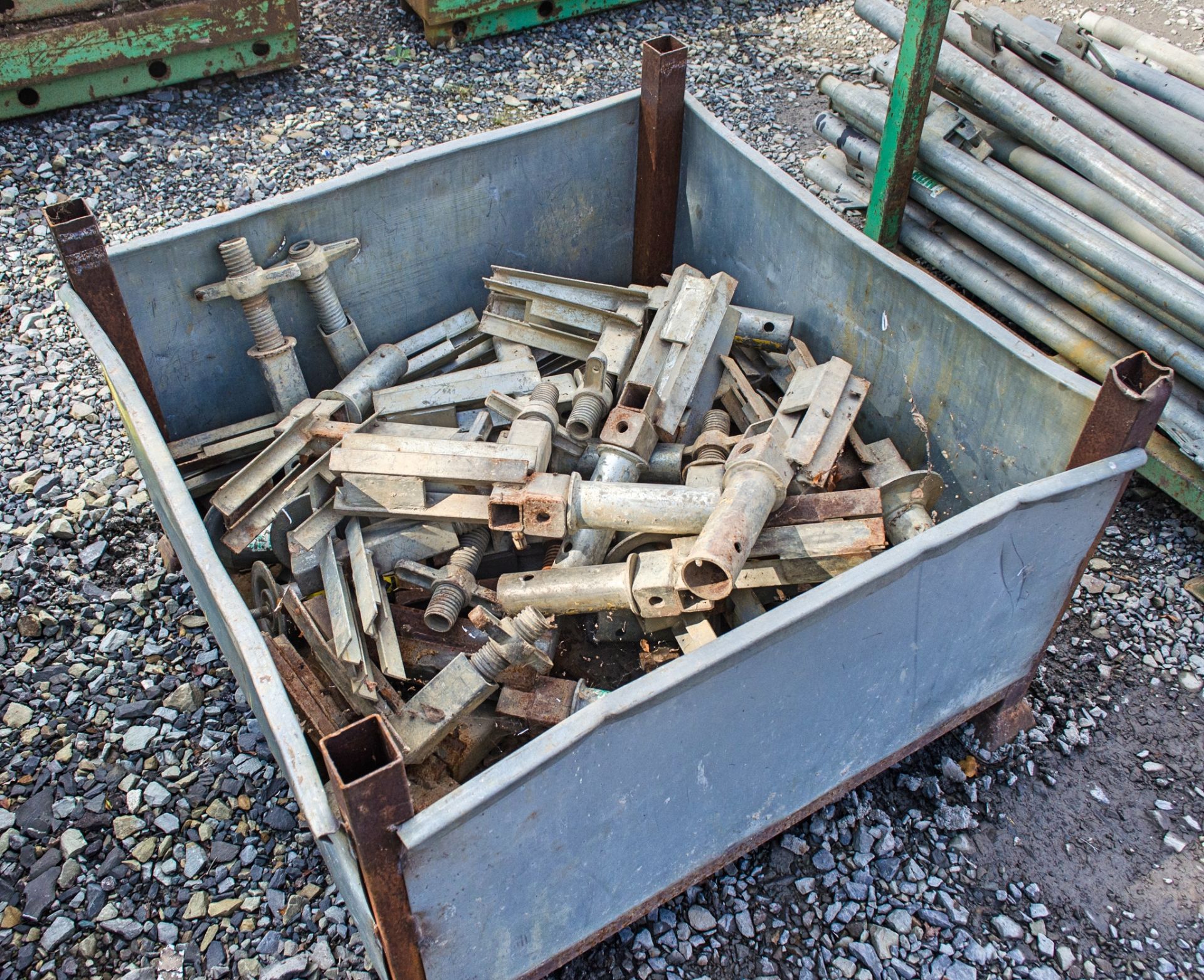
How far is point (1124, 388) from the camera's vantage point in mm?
2117

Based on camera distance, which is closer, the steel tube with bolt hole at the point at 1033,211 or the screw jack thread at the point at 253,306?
the screw jack thread at the point at 253,306

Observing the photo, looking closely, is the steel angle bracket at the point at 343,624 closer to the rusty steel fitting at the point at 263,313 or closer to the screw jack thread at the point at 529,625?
the screw jack thread at the point at 529,625

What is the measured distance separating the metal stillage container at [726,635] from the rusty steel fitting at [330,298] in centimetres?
7

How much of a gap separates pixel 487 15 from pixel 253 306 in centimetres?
394

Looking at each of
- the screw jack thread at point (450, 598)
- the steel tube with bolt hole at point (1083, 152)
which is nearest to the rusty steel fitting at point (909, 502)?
the screw jack thread at point (450, 598)

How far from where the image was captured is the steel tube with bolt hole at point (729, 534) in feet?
7.07

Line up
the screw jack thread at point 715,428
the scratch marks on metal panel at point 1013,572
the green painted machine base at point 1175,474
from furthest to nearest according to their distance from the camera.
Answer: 1. the green painted machine base at point 1175,474
2. the screw jack thread at point 715,428
3. the scratch marks on metal panel at point 1013,572

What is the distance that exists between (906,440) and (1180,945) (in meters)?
1.53

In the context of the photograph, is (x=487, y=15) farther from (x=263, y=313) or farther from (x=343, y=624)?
(x=343, y=624)

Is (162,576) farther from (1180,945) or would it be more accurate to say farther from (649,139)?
(1180,945)

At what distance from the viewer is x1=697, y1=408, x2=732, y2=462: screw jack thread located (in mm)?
2895

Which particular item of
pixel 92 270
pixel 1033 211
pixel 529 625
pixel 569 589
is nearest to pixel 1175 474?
pixel 1033 211

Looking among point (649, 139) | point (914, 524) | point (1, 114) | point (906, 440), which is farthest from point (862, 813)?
point (1, 114)

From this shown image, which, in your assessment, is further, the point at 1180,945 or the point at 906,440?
the point at 906,440
